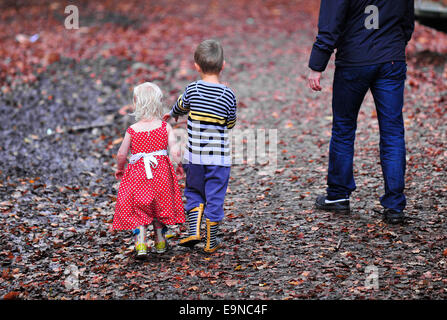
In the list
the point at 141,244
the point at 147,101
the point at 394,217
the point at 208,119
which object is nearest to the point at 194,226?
the point at 141,244

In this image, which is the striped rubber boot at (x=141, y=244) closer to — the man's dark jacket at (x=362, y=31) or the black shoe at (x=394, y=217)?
the man's dark jacket at (x=362, y=31)

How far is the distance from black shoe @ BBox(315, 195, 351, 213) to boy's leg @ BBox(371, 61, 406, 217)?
470 mm

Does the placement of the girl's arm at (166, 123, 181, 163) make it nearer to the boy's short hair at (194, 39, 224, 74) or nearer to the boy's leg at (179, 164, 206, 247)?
the boy's leg at (179, 164, 206, 247)

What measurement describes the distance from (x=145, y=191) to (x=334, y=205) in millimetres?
1975

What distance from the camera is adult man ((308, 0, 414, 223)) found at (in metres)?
4.39

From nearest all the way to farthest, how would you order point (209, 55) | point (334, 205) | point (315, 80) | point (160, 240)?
point (209, 55)
point (160, 240)
point (315, 80)
point (334, 205)

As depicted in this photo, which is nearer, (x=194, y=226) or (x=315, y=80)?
(x=194, y=226)

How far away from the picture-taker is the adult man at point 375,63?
4.39m

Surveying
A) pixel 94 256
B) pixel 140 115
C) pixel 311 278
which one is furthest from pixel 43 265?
pixel 311 278

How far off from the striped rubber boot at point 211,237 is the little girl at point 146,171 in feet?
0.93

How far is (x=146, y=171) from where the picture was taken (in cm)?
412

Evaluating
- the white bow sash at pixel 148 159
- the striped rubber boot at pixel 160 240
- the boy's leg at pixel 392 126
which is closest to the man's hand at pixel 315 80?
the boy's leg at pixel 392 126

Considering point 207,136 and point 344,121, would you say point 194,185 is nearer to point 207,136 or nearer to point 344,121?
point 207,136
